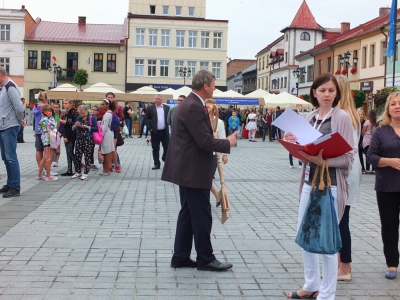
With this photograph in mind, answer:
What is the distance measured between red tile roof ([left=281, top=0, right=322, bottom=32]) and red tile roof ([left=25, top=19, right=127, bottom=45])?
2193 centimetres

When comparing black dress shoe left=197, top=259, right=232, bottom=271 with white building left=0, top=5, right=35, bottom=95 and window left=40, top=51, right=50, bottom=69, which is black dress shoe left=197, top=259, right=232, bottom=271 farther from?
white building left=0, top=5, right=35, bottom=95

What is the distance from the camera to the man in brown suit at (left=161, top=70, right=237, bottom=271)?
4.88 metres

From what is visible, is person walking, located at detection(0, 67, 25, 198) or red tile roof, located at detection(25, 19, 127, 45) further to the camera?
red tile roof, located at detection(25, 19, 127, 45)

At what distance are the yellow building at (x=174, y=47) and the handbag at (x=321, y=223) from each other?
55972mm

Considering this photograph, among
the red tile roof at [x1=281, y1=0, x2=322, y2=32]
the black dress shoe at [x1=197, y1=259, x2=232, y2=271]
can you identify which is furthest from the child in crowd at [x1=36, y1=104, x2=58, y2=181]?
the red tile roof at [x1=281, y1=0, x2=322, y2=32]

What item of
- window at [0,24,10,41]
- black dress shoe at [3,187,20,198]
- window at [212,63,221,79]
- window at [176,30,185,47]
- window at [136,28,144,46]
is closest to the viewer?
black dress shoe at [3,187,20,198]

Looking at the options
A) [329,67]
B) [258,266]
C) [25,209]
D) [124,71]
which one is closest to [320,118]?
[258,266]

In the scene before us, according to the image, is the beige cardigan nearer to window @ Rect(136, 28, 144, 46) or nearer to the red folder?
the red folder

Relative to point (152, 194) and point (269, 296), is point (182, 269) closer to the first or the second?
point (269, 296)

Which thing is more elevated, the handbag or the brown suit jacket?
the brown suit jacket

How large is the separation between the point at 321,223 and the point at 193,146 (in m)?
1.48

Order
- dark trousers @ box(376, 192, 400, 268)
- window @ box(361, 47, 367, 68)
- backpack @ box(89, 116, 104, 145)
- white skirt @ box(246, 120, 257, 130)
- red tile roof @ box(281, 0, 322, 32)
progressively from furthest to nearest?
red tile roof @ box(281, 0, 322, 32) → window @ box(361, 47, 367, 68) → white skirt @ box(246, 120, 257, 130) → backpack @ box(89, 116, 104, 145) → dark trousers @ box(376, 192, 400, 268)

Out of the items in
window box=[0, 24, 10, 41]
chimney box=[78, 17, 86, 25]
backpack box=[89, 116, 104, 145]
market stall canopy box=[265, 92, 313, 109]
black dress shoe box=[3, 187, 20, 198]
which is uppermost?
chimney box=[78, 17, 86, 25]

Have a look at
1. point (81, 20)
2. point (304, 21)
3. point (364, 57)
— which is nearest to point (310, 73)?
point (304, 21)
